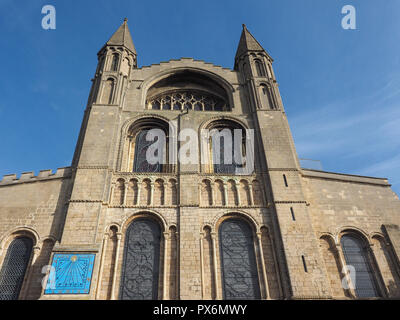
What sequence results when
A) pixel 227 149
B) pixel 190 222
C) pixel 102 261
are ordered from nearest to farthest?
1. pixel 102 261
2. pixel 190 222
3. pixel 227 149

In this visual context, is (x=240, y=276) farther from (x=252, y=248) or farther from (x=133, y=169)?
(x=133, y=169)

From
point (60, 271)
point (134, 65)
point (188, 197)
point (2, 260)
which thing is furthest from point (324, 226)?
point (134, 65)

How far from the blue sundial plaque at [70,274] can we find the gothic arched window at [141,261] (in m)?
1.45

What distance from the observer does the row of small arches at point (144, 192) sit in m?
A: 13.5

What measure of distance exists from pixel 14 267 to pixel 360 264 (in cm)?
1377

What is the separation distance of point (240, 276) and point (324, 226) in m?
4.35

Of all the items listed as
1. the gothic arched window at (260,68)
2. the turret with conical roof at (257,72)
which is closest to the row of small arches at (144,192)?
the turret with conical roof at (257,72)

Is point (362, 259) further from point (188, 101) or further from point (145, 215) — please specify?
point (188, 101)

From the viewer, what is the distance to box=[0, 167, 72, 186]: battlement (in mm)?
14031

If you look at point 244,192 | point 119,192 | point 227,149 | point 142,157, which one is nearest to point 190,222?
point 244,192

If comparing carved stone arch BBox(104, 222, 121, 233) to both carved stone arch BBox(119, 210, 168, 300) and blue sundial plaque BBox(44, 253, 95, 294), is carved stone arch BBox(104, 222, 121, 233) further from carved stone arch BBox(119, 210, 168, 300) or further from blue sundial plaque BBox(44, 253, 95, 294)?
blue sundial plaque BBox(44, 253, 95, 294)

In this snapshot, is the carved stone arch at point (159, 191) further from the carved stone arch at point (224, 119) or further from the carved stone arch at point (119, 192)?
the carved stone arch at point (224, 119)

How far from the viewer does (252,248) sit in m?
12.7

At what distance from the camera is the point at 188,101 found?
20.0 metres
